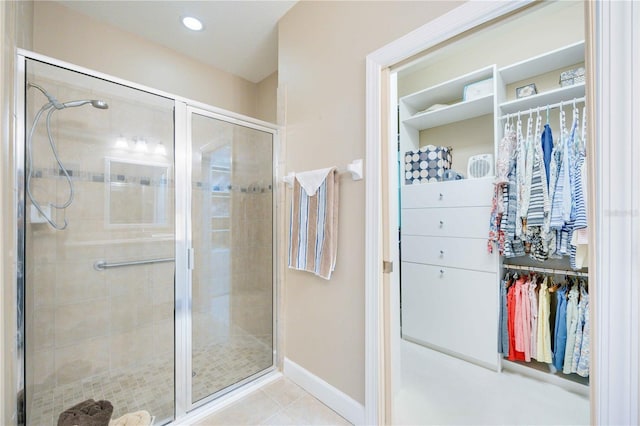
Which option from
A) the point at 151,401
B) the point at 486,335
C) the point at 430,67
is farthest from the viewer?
the point at 430,67

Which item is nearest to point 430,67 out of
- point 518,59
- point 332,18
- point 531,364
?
point 518,59

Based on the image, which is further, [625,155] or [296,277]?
[296,277]

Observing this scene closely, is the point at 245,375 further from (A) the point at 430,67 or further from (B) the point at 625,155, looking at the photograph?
(A) the point at 430,67

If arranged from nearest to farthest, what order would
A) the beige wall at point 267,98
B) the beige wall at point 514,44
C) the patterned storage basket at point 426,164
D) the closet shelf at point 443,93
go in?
the beige wall at point 514,44 < the closet shelf at point 443,93 < the patterned storage basket at point 426,164 < the beige wall at point 267,98

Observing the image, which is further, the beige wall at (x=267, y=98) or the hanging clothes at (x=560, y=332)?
the beige wall at (x=267, y=98)

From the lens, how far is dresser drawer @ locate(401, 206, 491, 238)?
2.03 metres

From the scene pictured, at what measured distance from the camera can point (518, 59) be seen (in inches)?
81.0

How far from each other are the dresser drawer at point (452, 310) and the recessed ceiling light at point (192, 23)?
2.61m

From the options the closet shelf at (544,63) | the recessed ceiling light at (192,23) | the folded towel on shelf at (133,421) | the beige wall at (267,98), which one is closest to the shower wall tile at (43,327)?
the folded towel on shelf at (133,421)

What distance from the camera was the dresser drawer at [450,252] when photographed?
6.58 feet

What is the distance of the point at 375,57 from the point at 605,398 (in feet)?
5.13

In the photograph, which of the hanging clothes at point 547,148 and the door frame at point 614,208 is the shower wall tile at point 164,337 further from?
the hanging clothes at point 547,148

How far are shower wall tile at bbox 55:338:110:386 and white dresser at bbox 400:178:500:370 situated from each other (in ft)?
7.28

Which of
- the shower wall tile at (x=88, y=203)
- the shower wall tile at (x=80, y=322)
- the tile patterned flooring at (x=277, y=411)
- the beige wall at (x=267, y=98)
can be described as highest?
the beige wall at (x=267, y=98)
